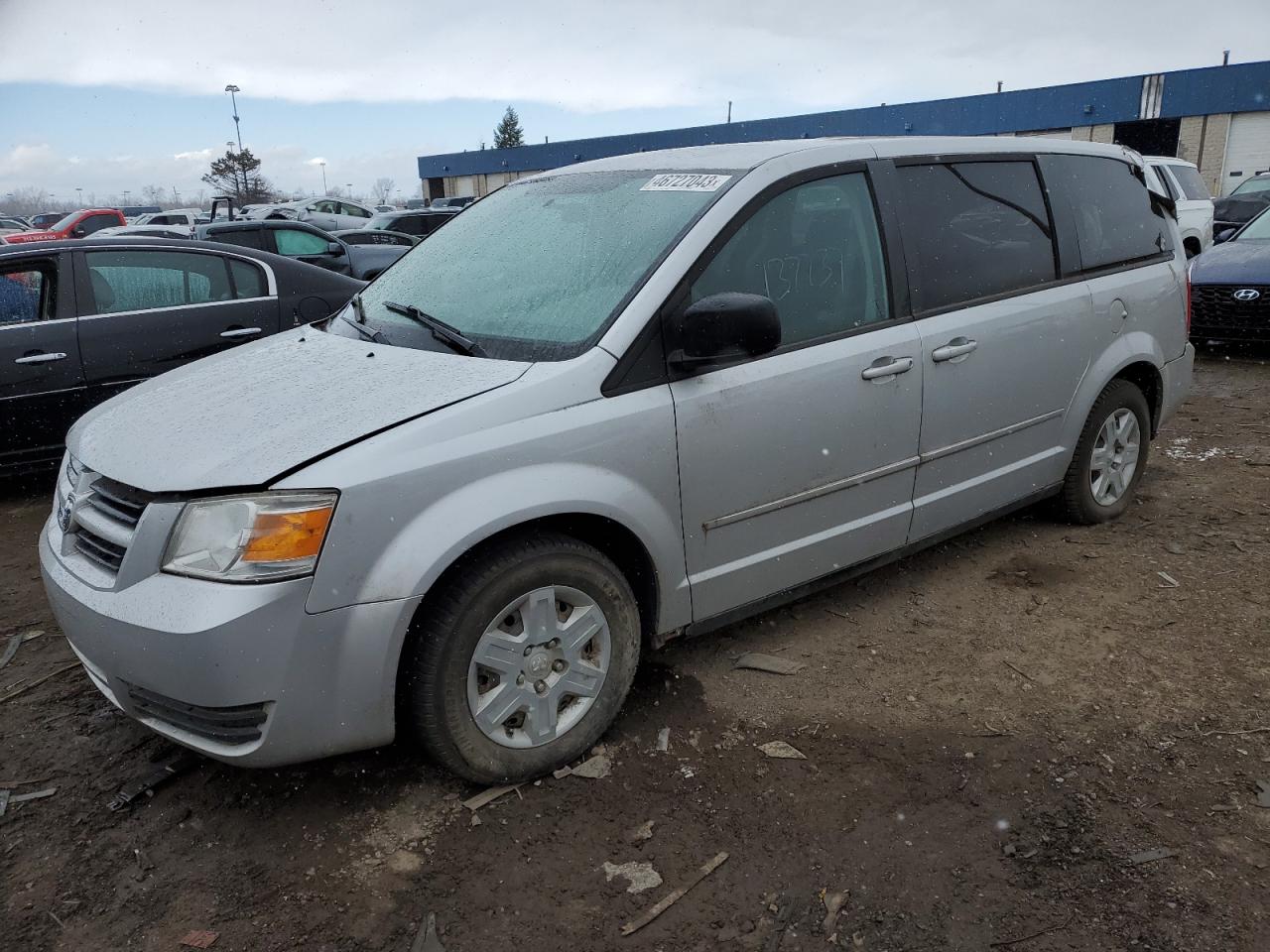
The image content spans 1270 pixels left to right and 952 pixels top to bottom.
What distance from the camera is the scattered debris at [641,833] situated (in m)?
2.63

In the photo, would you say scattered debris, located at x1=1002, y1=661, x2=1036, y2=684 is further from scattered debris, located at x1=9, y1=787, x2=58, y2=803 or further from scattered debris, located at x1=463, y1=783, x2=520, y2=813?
scattered debris, located at x1=9, y1=787, x2=58, y2=803

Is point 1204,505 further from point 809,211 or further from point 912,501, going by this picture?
point 809,211

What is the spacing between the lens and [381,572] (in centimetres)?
246

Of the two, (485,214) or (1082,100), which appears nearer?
(485,214)

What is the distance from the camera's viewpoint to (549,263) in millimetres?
3281

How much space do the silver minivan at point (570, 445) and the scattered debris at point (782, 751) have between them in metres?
0.44

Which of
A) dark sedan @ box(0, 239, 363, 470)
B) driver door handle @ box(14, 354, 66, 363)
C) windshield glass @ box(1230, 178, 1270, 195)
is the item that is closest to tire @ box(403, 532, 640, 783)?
dark sedan @ box(0, 239, 363, 470)

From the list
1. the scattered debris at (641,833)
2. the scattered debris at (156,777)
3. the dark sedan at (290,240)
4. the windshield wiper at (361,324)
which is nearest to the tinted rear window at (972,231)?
the windshield wiper at (361,324)

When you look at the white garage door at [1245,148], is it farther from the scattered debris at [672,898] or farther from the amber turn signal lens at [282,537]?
the amber turn signal lens at [282,537]

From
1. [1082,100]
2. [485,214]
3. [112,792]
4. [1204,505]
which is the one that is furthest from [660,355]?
[1082,100]

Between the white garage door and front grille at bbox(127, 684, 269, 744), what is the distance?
3660cm

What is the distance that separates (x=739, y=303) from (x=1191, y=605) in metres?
2.49

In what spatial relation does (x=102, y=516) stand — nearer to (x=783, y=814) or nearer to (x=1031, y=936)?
(x=783, y=814)

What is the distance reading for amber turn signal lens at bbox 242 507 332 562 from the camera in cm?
239
